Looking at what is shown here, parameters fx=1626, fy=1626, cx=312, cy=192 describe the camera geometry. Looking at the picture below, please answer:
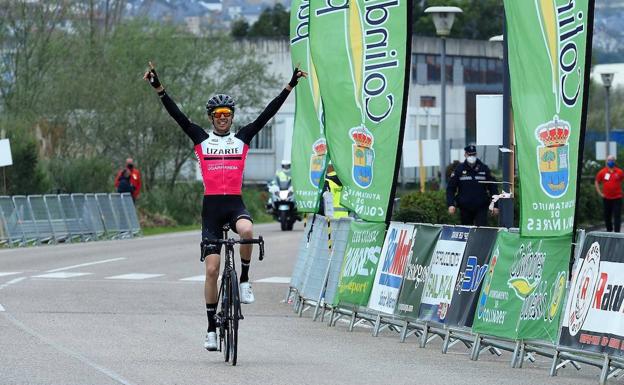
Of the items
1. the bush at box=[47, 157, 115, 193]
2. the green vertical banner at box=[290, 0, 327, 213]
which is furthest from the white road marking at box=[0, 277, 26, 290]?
the bush at box=[47, 157, 115, 193]

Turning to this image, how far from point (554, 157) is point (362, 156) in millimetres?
4439

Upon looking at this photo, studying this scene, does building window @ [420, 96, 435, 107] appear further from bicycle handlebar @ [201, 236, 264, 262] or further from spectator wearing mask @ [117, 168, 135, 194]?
bicycle handlebar @ [201, 236, 264, 262]

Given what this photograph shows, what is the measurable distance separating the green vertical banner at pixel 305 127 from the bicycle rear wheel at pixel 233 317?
362 inches

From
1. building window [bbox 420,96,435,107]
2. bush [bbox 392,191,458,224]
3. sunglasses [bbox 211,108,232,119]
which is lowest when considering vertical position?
bush [bbox 392,191,458,224]

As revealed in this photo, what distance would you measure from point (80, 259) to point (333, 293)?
13283 millimetres

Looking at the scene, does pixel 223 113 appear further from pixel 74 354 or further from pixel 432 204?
pixel 432 204

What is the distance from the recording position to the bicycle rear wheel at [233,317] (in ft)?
41.9

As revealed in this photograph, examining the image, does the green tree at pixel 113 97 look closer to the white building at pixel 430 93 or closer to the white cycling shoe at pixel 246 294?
the white building at pixel 430 93

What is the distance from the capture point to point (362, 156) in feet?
59.3

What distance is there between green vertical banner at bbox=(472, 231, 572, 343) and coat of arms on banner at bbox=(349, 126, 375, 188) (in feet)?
12.2

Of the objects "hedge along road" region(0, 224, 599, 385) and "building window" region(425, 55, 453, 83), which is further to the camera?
"building window" region(425, 55, 453, 83)

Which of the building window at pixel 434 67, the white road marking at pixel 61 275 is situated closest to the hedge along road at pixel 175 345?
the white road marking at pixel 61 275

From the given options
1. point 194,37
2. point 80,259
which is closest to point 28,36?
point 194,37

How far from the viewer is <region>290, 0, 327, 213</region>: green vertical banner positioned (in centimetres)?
2253
